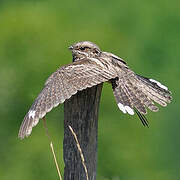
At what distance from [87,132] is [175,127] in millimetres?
6425

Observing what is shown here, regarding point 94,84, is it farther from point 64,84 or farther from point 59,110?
point 59,110

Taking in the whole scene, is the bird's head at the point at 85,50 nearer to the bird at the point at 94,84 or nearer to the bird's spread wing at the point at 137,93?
the bird at the point at 94,84

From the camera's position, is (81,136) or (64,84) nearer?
(81,136)

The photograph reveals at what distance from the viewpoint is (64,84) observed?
5.29 metres

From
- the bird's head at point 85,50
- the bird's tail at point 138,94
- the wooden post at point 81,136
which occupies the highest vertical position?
the bird's head at point 85,50

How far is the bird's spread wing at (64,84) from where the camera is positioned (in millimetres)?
4941

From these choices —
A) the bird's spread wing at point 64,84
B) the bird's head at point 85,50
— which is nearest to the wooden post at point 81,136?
the bird's spread wing at point 64,84

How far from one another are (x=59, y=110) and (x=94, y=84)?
7.35 meters

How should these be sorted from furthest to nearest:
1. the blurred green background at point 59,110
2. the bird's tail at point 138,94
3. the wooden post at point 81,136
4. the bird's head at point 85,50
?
the blurred green background at point 59,110
the bird's head at point 85,50
the bird's tail at point 138,94
the wooden post at point 81,136

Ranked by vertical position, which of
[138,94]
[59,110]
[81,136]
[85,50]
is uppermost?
[59,110]

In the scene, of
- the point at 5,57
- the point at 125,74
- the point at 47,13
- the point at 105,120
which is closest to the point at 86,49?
the point at 125,74

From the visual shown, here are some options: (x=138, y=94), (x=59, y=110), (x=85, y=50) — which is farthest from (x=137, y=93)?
(x=59, y=110)

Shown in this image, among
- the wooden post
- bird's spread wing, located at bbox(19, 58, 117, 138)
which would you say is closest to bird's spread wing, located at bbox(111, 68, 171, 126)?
bird's spread wing, located at bbox(19, 58, 117, 138)

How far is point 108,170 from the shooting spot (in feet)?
39.2
